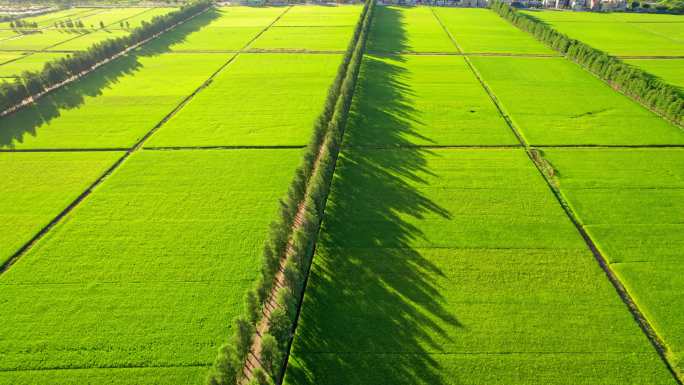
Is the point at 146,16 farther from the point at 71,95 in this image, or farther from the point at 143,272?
the point at 143,272

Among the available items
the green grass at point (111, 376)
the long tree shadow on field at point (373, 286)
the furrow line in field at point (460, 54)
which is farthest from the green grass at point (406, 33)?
the green grass at point (111, 376)

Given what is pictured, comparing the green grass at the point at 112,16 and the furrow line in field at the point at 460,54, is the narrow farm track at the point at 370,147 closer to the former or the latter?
the furrow line in field at the point at 460,54

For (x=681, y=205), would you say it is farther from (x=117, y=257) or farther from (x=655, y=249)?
(x=117, y=257)

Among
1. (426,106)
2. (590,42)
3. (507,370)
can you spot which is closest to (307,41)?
(426,106)

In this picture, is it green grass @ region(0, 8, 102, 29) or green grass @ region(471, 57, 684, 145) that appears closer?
green grass @ region(471, 57, 684, 145)

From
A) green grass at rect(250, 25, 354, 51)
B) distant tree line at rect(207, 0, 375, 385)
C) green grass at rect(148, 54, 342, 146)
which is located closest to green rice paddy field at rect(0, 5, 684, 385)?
green grass at rect(148, 54, 342, 146)

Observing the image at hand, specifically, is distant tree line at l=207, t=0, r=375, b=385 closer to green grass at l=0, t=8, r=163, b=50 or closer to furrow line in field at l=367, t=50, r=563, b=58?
furrow line in field at l=367, t=50, r=563, b=58
